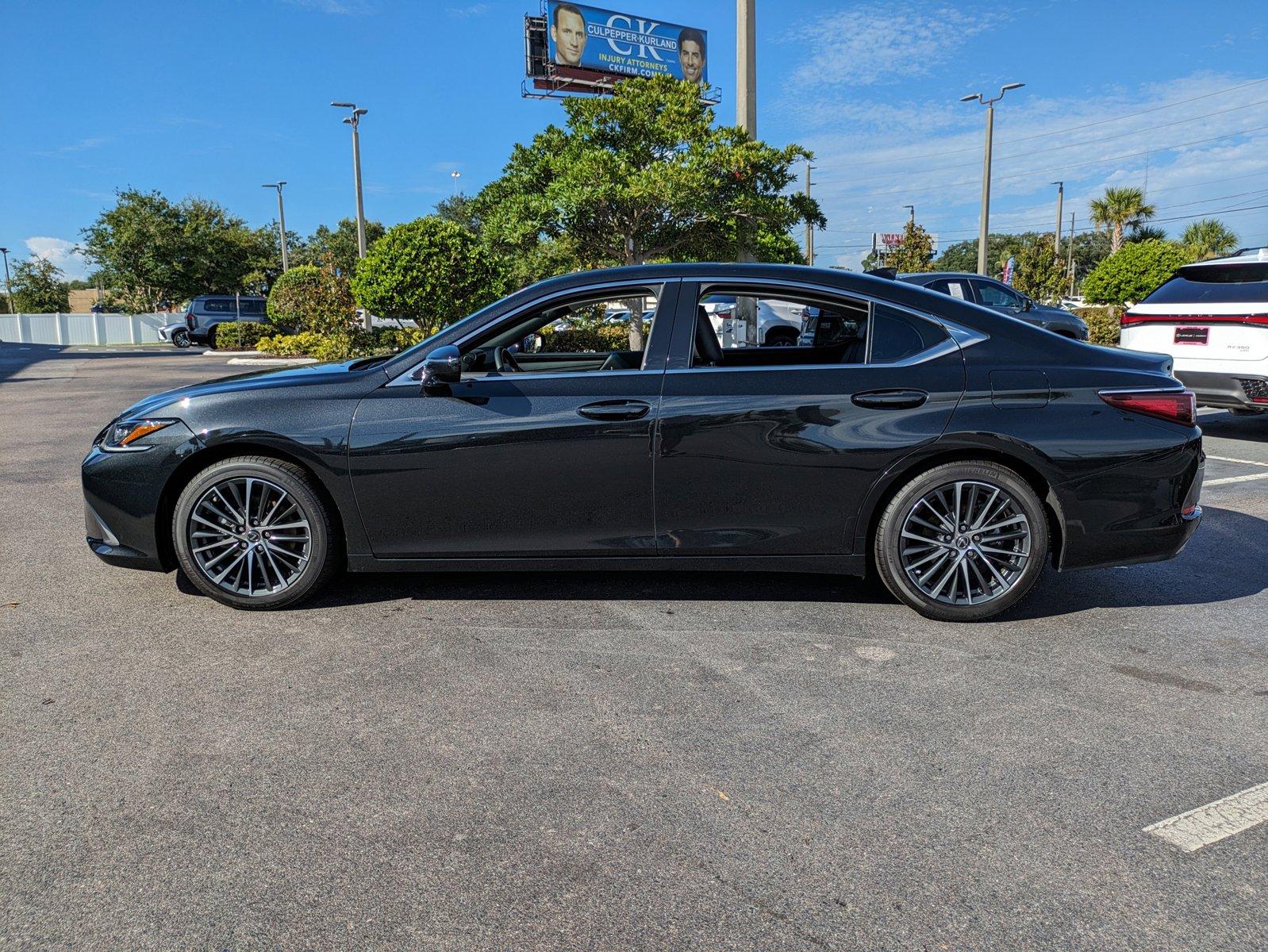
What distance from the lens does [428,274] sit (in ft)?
65.6

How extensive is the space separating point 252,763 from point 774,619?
2301 millimetres

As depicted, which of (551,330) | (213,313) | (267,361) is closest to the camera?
(551,330)

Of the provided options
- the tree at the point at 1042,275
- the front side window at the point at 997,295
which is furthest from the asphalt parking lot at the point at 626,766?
the tree at the point at 1042,275

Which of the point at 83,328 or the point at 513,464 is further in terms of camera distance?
the point at 83,328

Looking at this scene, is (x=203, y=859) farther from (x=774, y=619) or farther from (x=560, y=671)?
(x=774, y=619)

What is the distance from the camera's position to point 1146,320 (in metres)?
9.71

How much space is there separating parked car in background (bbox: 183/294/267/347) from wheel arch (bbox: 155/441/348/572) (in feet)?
102

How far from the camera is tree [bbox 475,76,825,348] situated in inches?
672

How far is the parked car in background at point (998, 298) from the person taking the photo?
49.3 ft

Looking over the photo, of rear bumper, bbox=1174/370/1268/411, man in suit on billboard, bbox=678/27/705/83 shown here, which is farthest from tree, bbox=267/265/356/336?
man in suit on billboard, bbox=678/27/705/83

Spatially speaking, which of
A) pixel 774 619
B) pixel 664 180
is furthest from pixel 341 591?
pixel 664 180

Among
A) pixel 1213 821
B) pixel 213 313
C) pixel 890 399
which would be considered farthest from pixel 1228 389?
pixel 213 313

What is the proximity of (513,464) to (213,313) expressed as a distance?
3348 cm

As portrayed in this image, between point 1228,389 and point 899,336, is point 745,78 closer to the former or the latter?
point 1228,389
